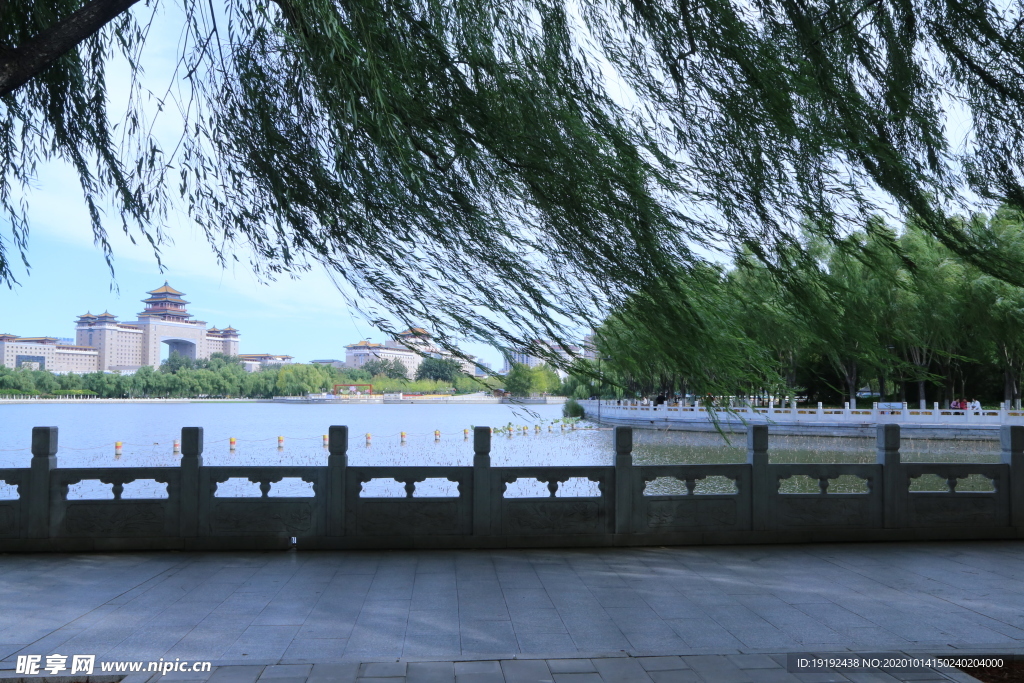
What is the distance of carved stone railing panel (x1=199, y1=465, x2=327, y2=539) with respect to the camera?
5086 millimetres

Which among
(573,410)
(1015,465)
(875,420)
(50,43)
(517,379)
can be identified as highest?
(50,43)

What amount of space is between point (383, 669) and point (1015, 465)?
4.97 meters

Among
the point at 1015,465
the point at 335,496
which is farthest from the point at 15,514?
the point at 1015,465

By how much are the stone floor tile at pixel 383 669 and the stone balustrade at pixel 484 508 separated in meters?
2.10

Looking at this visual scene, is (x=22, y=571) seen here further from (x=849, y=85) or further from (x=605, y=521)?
(x=849, y=85)

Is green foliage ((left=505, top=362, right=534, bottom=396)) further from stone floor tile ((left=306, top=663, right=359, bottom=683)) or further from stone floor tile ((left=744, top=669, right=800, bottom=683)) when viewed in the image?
stone floor tile ((left=744, top=669, right=800, bottom=683))

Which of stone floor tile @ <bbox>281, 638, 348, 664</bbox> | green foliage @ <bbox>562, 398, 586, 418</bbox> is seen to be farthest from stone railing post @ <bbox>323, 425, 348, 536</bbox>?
green foliage @ <bbox>562, 398, 586, 418</bbox>

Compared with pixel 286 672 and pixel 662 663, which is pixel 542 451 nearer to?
pixel 662 663

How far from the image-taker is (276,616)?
3602 millimetres

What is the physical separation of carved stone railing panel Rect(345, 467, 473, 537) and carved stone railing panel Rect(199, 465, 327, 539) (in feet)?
0.65

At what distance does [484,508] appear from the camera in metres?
5.20

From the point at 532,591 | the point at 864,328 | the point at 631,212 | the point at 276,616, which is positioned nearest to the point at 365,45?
the point at 631,212

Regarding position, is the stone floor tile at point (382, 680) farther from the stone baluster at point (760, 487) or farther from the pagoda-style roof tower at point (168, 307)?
the pagoda-style roof tower at point (168, 307)

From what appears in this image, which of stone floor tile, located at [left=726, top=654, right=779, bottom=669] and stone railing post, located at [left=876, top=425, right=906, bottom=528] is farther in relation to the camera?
stone railing post, located at [left=876, top=425, right=906, bottom=528]
